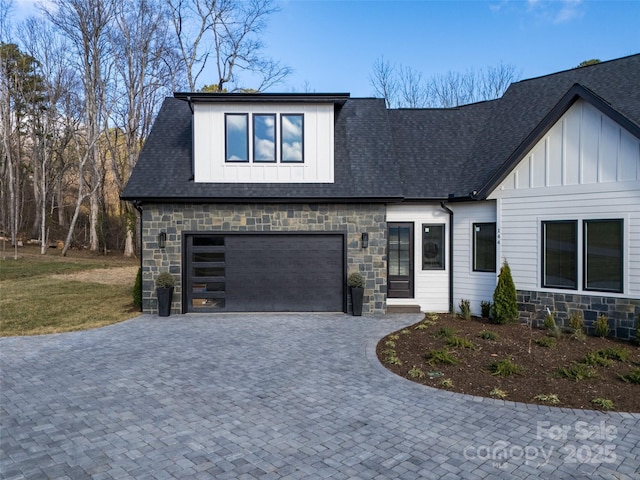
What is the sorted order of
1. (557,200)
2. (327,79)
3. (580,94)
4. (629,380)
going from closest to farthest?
1. (629,380)
2. (580,94)
3. (557,200)
4. (327,79)

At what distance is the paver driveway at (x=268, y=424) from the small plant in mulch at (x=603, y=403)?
225 millimetres

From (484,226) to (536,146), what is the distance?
230 cm

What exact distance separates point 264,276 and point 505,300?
5.98m

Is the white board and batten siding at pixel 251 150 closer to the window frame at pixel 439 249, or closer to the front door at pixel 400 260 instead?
the front door at pixel 400 260

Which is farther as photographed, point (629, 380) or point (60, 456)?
point (629, 380)

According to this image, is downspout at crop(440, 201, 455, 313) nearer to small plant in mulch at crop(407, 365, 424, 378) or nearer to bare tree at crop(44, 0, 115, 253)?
small plant in mulch at crop(407, 365, 424, 378)

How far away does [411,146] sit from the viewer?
43.5 ft

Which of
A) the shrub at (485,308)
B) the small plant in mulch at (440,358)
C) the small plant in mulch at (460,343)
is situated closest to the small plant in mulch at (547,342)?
the small plant in mulch at (460,343)

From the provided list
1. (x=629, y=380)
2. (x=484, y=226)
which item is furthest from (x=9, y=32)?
(x=629, y=380)

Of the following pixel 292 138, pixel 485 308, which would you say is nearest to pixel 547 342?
pixel 485 308

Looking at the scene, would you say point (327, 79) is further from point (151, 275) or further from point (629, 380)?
point (629, 380)

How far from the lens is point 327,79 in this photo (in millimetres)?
27938

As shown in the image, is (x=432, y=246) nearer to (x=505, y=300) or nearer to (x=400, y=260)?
(x=400, y=260)

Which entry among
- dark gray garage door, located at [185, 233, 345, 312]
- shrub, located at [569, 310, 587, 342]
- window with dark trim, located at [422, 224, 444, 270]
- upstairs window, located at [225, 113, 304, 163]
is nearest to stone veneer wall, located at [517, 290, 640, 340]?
shrub, located at [569, 310, 587, 342]
